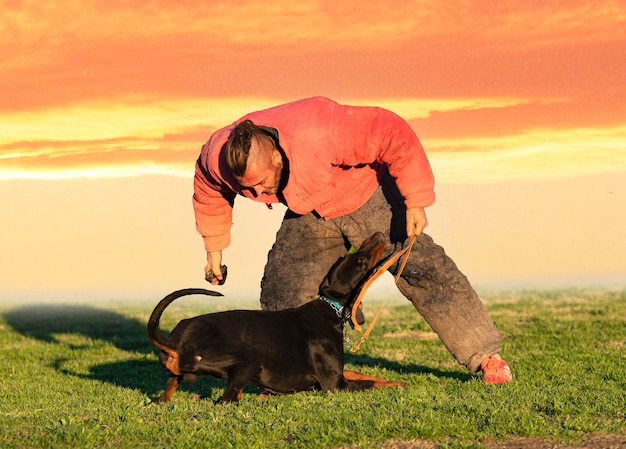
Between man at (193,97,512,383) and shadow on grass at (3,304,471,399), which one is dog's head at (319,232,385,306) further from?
shadow on grass at (3,304,471,399)

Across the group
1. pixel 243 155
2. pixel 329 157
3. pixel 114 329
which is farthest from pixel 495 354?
pixel 114 329

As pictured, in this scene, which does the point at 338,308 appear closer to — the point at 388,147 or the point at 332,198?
the point at 332,198

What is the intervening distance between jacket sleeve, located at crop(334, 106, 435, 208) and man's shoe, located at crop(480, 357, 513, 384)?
201 cm

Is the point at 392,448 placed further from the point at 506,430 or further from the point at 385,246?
the point at 385,246

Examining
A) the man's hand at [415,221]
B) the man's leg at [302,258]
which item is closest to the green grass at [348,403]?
the man's leg at [302,258]

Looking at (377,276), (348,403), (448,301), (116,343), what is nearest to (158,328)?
(348,403)

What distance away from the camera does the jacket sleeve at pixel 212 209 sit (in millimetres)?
9438

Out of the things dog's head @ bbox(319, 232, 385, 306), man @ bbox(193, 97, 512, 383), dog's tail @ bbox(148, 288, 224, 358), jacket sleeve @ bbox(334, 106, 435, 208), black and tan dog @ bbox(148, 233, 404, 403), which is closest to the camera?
dog's tail @ bbox(148, 288, 224, 358)

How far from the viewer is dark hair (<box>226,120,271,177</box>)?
26.3ft

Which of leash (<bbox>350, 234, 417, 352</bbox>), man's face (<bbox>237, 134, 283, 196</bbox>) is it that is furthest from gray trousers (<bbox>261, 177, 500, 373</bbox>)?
man's face (<bbox>237, 134, 283, 196</bbox>)

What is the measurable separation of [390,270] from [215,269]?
6.27 ft

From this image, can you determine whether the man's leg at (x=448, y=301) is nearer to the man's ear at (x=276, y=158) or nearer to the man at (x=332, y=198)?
the man at (x=332, y=198)

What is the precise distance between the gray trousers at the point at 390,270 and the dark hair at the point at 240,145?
155 centimetres

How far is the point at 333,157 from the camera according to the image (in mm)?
8625
